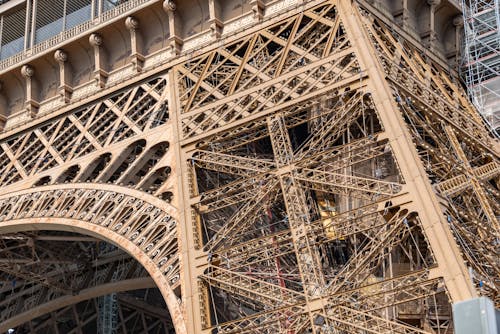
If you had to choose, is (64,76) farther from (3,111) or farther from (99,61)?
(3,111)

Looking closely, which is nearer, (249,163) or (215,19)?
(249,163)

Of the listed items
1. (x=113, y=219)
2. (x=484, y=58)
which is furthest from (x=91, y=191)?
(x=484, y=58)

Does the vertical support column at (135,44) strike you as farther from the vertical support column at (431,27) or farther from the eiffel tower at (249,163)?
the vertical support column at (431,27)

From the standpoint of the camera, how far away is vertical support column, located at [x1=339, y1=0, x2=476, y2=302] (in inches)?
512

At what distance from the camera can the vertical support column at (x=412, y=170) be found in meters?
13.0

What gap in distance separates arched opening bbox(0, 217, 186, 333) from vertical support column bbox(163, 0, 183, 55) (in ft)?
16.4

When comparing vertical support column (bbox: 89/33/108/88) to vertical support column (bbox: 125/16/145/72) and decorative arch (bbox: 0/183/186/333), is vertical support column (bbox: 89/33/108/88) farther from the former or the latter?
decorative arch (bbox: 0/183/186/333)

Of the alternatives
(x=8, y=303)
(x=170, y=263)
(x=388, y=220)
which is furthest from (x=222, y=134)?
(x=8, y=303)

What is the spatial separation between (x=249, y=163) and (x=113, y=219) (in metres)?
3.32

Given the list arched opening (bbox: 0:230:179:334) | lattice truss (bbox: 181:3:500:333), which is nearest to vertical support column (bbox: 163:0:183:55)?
lattice truss (bbox: 181:3:500:333)

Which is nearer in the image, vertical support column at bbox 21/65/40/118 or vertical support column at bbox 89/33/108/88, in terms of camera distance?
vertical support column at bbox 89/33/108/88

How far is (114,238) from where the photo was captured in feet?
58.6

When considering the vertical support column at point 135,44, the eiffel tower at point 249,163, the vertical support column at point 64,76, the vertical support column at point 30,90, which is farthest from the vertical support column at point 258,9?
the vertical support column at point 30,90

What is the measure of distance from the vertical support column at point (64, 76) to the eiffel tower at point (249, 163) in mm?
42
